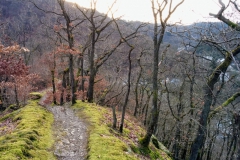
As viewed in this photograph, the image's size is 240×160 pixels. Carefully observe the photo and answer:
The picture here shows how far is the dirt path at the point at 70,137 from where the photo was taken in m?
9.38

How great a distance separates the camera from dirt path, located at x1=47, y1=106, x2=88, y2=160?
369 inches

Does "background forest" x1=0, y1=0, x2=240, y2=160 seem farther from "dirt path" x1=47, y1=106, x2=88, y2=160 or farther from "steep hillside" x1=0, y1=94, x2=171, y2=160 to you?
"dirt path" x1=47, y1=106, x2=88, y2=160

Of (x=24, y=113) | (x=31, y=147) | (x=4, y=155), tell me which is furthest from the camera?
(x=24, y=113)

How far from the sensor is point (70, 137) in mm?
11367

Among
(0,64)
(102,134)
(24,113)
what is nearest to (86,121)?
(102,134)

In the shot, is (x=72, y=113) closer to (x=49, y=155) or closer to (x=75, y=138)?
(x=75, y=138)

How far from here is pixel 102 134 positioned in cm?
1163

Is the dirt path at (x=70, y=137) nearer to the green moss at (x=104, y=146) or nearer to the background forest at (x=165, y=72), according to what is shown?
the green moss at (x=104, y=146)

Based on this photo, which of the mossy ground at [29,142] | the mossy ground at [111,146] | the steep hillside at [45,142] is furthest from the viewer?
the mossy ground at [111,146]

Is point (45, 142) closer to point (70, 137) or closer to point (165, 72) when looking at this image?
point (70, 137)

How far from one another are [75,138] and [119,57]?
23294mm

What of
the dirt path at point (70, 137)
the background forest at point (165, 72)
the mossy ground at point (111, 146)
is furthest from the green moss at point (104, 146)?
the background forest at point (165, 72)

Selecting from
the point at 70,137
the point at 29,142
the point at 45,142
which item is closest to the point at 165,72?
the point at 70,137

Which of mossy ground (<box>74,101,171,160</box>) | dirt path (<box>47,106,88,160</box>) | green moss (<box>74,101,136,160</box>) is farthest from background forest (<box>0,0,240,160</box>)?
dirt path (<box>47,106,88,160</box>)
